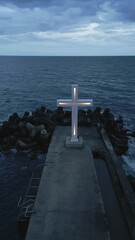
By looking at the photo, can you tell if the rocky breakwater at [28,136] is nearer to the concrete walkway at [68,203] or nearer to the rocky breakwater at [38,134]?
the rocky breakwater at [38,134]

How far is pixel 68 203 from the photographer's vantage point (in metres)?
11.5

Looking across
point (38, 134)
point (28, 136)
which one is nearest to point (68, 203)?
point (38, 134)

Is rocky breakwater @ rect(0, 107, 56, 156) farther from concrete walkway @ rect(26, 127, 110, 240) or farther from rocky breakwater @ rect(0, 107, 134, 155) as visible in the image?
concrete walkway @ rect(26, 127, 110, 240)

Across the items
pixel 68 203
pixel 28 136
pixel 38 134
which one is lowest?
pixel 28 136

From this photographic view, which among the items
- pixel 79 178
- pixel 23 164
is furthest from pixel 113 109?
pixel 79 178

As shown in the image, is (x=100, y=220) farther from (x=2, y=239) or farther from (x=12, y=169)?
(x=12, y=169)

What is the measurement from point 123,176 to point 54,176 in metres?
4.88

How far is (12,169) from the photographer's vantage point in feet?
65.9

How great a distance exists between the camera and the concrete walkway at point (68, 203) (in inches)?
384

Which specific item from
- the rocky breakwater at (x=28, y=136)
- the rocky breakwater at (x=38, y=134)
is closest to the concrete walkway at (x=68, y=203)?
the rocky breakwater at (x=28, y=136)

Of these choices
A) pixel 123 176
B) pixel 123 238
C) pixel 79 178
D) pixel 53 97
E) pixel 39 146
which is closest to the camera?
pixel 123 238

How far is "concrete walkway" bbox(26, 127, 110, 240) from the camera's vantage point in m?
9.77

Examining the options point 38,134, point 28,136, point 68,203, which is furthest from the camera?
point 28,136

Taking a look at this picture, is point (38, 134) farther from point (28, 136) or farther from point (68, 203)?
point (68, 203)
